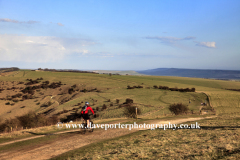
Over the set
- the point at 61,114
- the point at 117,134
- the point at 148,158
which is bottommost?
the point at 61,114

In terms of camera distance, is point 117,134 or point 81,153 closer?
point 81,153

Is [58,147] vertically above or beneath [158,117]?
above

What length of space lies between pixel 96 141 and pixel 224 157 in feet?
33.4

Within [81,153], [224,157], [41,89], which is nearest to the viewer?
[224,157]

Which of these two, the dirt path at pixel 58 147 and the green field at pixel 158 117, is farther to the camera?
the dirt path at pixel 58 147

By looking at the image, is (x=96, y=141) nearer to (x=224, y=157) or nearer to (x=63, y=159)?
(x=63, y=159)

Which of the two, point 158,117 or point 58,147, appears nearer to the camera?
point 58,147

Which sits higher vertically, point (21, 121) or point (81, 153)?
point (81, 153)

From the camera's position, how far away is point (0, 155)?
40.9 ft

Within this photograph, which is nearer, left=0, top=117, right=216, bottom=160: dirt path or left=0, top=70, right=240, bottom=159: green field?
left=0, top=70, right=240, bottom=159: green field

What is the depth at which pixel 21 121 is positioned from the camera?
36.5m

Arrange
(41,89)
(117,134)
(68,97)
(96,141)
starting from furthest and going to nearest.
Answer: (41,89), (68,97), (117,134), (96,141)

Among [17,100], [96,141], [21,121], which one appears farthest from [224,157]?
[17,100]

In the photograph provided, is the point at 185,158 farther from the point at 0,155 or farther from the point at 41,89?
the point at 41,89
